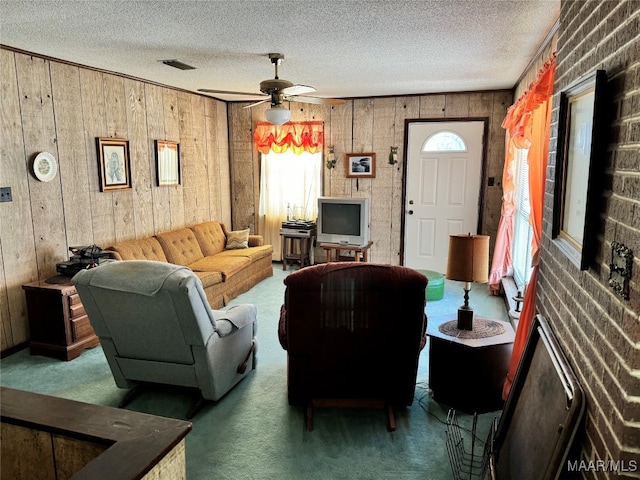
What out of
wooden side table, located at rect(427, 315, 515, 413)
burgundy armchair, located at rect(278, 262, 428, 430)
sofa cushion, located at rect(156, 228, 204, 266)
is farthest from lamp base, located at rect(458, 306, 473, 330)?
sofa cushion, located at rect(156, 228, 204, 266)

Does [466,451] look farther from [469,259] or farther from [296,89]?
[296,89]

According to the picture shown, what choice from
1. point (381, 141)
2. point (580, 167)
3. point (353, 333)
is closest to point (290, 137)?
point (381, 141)

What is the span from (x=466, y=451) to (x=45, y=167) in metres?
3.81

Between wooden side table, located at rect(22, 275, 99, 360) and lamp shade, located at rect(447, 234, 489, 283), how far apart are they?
2900 millimetres

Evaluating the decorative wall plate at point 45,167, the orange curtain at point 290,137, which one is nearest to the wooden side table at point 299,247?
the orange curtain at point 290,137

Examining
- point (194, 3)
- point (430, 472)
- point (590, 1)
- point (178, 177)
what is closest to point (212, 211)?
point (178, 177)

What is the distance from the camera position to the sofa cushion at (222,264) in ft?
15.8

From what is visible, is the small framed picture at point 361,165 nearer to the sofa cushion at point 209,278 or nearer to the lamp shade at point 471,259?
the sofa cushion at point 209,278

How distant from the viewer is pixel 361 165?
627 centimetres

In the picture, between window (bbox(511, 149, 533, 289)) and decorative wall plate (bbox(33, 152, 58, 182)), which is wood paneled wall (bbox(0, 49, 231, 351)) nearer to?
decorative wall plate (bbox(33, 152, 58, 182))

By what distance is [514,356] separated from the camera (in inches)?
98.7

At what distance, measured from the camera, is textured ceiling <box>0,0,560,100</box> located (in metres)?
2.59

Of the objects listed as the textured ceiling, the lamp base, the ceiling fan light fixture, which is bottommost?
the lamp base

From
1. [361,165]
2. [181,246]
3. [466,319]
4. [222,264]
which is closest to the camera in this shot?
[466,319]
